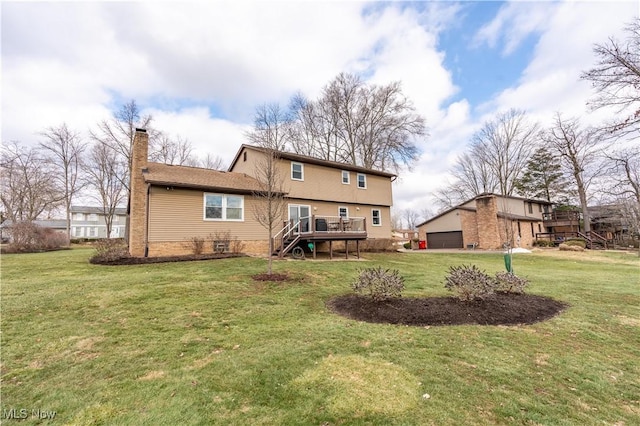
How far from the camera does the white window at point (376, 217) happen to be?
2098 cm

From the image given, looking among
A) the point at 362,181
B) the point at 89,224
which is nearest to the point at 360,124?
the point at 362,181

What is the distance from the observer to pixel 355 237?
14812 mm

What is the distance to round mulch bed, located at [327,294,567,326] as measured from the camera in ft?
17.5

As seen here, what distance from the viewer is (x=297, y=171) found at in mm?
17453

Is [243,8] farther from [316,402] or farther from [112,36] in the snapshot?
[316,402]

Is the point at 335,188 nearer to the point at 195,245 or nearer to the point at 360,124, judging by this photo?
the point at 195,245

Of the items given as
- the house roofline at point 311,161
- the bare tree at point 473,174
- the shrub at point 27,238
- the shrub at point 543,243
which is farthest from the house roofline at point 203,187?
the bare tree at point 473,174

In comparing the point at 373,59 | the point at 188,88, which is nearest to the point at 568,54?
the point at 373,59

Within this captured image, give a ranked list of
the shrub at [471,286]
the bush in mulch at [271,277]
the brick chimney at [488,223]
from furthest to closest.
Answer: the brick chimney at [488,223], the bush in mulch at [271,277], the shrub at [471,286]

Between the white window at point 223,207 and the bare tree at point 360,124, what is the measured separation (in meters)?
15.7

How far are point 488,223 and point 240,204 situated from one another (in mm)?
19568

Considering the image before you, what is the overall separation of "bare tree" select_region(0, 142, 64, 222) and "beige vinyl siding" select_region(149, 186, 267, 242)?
921 inches

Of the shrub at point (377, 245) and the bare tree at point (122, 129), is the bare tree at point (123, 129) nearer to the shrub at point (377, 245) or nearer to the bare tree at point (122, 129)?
the bare tree at point (122, 129)

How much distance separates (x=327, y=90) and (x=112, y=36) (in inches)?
896
